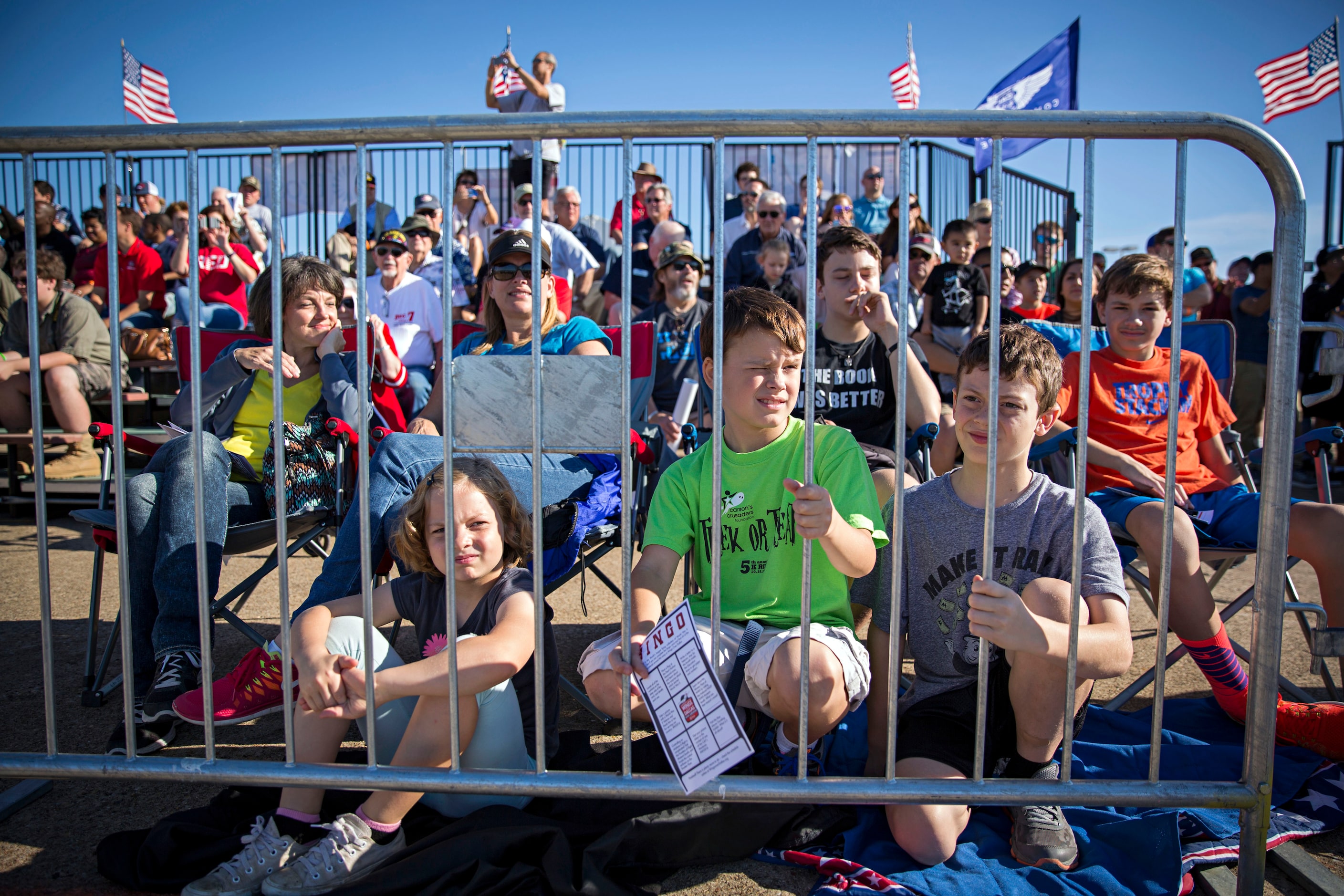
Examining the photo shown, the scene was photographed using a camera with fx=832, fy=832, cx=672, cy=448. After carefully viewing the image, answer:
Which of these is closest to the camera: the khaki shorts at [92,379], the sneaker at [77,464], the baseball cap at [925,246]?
the baseball cap at [925,246]

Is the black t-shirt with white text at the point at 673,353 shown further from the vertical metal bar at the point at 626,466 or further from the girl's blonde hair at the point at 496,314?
the vertical metal bar at the point at 626,466

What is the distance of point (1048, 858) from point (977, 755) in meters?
0.38

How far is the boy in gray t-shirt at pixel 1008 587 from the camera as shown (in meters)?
1.91

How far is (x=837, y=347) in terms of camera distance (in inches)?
130

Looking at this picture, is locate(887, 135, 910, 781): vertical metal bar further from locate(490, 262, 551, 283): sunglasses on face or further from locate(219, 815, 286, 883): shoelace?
locate(490, 262, 551, 283): sunglasses on face

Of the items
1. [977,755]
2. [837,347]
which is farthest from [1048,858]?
[837,347]

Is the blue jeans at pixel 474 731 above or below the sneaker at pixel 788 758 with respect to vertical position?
above

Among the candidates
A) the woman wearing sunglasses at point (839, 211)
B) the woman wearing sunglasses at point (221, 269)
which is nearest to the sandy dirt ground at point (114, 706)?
the woman wearing sunglasses at point (221, 269)

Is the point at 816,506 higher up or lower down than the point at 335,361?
lower down

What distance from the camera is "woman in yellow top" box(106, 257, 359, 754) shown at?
2.59 meters

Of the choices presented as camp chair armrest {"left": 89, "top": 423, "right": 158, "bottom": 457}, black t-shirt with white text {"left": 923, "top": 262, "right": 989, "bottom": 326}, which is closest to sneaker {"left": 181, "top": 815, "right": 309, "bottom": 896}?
camp chair armrest {"left": 89, "top": 423, "right": 158, "bottom": 457}

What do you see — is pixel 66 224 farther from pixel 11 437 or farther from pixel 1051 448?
pixel 1051 448

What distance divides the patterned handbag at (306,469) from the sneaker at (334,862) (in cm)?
143

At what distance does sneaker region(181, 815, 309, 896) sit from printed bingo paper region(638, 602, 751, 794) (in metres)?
0.88
